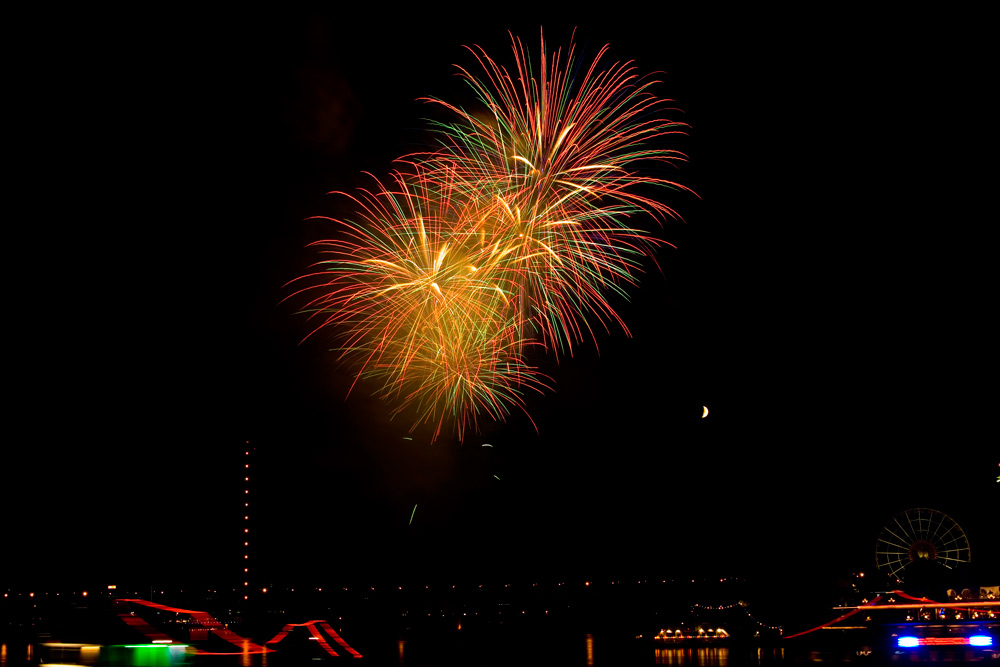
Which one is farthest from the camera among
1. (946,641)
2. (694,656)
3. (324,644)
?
(324,644)

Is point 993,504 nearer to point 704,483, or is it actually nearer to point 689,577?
point 704,483

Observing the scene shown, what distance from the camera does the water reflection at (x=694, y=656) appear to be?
2061 centimetres

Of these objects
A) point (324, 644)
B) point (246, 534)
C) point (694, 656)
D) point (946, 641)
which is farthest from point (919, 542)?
point (246, 534)

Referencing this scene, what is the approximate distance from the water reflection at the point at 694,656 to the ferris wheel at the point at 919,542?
18.9m

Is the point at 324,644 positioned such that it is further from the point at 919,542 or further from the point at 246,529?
the point at 246,529

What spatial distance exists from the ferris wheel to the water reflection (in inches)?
744

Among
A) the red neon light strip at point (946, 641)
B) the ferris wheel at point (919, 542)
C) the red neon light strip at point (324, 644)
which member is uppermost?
the ferris wheel at point (919, 542)

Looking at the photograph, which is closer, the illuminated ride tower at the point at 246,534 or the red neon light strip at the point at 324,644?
the red neon light strip at the point at 324,644

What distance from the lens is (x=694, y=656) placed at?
23172 millimetres

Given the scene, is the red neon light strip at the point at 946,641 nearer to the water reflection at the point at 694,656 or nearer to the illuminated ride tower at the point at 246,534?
the water reflection at the point at 694,656

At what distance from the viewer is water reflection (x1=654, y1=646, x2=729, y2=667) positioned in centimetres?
2061

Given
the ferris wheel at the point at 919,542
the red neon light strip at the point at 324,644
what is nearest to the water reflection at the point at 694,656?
the red neon light strip at the point at 324,644

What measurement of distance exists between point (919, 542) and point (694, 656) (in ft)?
77.3

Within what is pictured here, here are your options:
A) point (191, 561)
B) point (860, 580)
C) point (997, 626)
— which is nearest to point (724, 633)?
point (997, 626)
